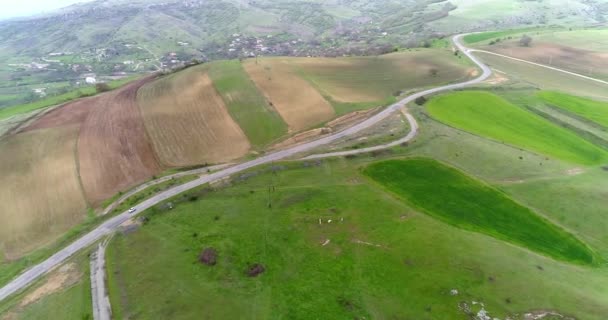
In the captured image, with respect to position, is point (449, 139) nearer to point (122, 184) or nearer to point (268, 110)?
point (268, 110)

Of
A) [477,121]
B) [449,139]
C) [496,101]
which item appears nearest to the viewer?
[449,139]

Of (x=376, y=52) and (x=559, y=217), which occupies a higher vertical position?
(x=376, y=52)

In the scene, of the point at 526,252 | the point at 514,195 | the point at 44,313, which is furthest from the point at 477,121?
the point at 44,313

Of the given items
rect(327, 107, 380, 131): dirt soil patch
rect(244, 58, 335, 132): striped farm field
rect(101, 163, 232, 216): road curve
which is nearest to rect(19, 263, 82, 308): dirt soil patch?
rect(101, 163, 232, 216): road curve

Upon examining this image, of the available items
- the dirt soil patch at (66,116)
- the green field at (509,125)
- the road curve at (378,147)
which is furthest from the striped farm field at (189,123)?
the green field at (509,125)

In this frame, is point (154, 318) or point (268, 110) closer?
point (154, 318)

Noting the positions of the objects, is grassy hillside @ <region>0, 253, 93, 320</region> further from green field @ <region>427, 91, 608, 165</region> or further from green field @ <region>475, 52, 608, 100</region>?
green field @ <region>475, 52, 608, 100</region>
